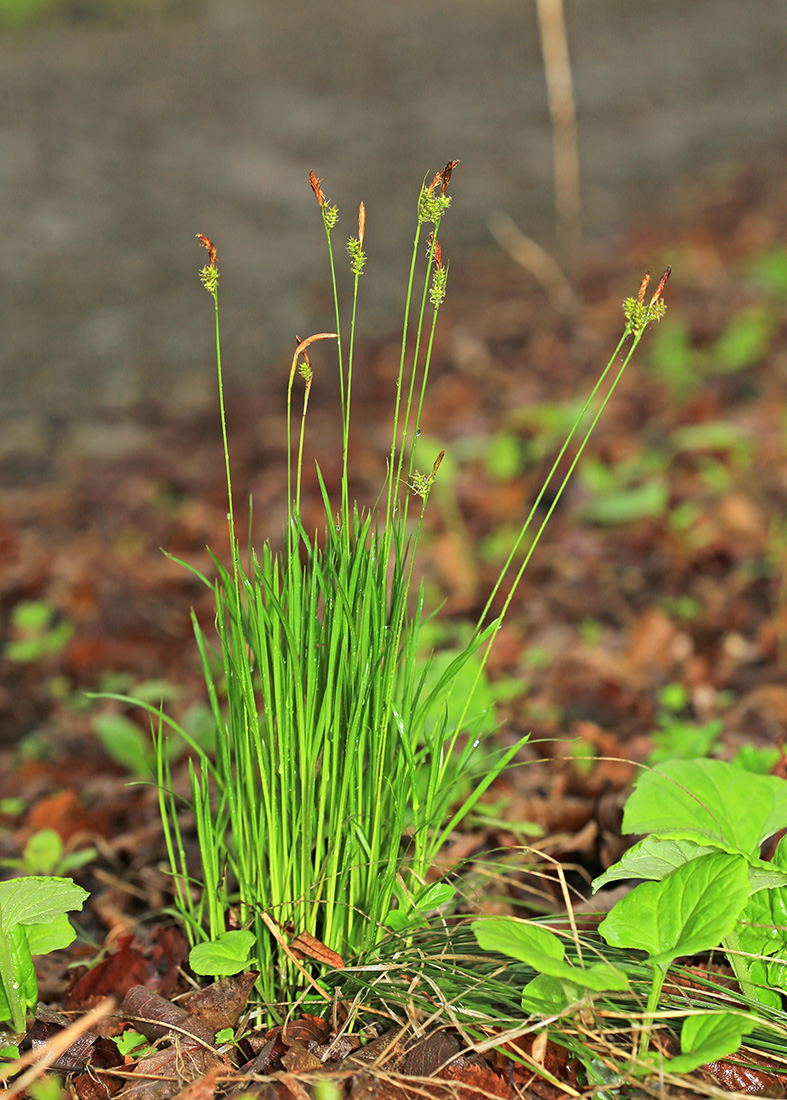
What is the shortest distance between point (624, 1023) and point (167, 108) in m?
7.74

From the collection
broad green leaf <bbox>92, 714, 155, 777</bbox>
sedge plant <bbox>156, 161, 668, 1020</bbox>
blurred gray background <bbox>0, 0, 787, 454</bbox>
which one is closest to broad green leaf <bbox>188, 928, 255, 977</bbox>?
sedge plant <bbox>156, 161, 668, 1020</bbox>

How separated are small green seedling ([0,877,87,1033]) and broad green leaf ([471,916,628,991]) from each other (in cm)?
47

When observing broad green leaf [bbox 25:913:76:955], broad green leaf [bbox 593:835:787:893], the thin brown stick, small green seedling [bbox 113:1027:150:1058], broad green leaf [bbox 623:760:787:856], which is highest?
the thin brown stick

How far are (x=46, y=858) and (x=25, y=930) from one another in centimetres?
56

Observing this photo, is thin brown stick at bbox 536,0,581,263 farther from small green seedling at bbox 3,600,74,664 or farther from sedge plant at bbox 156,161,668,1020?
sedge plant at bbox 156,161,668,1020

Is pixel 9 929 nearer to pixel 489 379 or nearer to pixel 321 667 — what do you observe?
pixel 321 667

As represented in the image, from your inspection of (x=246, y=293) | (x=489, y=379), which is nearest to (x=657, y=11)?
(x=246, y=293)

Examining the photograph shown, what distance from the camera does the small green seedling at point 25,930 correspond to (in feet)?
3.32

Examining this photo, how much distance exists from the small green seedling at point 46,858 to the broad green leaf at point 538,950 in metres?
0.92

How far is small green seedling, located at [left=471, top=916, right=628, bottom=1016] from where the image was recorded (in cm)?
85

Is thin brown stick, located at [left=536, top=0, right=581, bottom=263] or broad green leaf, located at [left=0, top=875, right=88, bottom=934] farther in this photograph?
thin brown stick, located at [left=536, top=0, right=581, bottom=263]

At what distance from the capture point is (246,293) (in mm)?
5336

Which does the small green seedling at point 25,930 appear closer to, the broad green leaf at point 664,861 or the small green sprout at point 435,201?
the broad green leaf at point 664,861

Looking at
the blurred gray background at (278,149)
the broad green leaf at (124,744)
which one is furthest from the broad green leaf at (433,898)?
the blurred gray background at (278,149)
